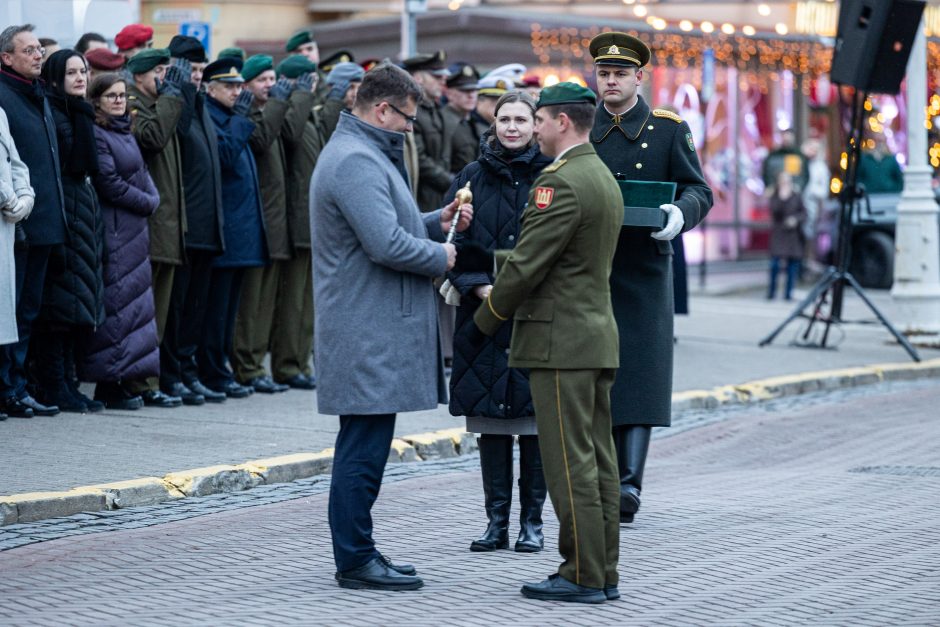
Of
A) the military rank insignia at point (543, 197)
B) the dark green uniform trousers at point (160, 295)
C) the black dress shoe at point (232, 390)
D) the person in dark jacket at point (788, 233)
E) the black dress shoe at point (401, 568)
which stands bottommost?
the person in dark jacket at point (788, 233)

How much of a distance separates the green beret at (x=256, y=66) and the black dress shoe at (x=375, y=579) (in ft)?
19.5

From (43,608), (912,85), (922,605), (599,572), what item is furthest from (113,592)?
(912,85)

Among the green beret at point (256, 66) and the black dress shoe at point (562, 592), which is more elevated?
the green beret at point (256, 66)

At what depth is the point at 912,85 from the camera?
17.3 m

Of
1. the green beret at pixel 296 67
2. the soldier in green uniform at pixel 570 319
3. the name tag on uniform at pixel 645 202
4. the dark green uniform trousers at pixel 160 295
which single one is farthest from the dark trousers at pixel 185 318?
the soldier in green uniform at pixel 570 319

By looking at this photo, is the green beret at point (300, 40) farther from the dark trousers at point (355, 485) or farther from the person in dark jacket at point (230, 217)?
the dark trousers at point (355, 485)

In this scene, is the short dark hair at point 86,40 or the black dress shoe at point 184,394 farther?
the short dark hair at point 86,40

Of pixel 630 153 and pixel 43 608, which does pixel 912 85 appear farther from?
pixel 43 608

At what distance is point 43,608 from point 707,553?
2816 mm

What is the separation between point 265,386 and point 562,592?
231 inches

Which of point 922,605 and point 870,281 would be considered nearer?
point 922,605

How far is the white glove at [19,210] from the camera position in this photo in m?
9.92

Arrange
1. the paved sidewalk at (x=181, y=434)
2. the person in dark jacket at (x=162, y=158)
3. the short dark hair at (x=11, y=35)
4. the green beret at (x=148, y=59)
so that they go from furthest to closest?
the green beret at (x=148, y=59) → the person in dark jacket at (x=162, y=158) → the short dark hair at (x=11, y=35) → the paved sidewalk at (x=181, y=434)

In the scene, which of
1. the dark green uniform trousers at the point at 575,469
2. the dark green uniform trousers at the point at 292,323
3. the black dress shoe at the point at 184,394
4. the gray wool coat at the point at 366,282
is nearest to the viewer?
the dark green uniform trousers at the point at 575,469
